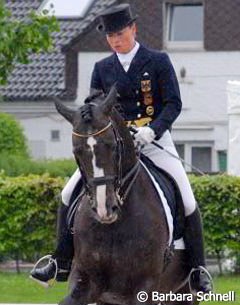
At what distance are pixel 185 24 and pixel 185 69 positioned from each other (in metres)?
1.24

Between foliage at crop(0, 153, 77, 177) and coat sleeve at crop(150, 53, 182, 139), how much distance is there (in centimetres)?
1542

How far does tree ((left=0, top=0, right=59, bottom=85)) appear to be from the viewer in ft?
66.8

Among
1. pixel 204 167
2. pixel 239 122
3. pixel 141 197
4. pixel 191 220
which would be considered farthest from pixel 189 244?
pixel 204 167

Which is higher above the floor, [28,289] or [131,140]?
[131,140]

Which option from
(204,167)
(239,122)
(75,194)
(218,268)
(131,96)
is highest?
(131,96)

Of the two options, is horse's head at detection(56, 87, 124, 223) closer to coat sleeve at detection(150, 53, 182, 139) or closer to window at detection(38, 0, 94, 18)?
coat sleeve at detection(150, 53, 182, 139)

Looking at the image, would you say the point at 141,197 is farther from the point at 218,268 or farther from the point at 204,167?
the point at 204,167

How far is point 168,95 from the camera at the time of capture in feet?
34.2

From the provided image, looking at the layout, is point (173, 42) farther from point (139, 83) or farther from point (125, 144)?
point (125, 144)

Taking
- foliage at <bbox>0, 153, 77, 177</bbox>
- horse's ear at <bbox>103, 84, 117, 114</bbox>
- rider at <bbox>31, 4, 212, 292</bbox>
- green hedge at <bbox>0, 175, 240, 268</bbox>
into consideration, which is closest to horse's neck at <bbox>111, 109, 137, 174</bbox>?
horse's ear at <bbox>103, 84, 117, 114</bbox>

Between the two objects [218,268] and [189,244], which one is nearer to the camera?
[189,244]

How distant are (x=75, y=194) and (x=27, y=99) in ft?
86.8

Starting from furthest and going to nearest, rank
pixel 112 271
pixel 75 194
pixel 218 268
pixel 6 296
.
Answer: pixel 218 268 < pixel 6 296 < pixel 75 194 < pixel 112 271

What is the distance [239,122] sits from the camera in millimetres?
21719
